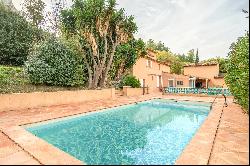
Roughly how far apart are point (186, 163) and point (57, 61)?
51.8 feet

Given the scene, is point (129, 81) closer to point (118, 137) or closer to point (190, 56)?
point (118, 137)

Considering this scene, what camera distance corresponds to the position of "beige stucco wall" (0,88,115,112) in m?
14.2

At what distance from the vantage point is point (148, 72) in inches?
1319

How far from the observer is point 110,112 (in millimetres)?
15727

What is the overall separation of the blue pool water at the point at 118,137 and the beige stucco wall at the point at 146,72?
1688cm

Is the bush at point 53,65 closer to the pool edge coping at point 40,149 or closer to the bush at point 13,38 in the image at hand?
the bush at point 13,38

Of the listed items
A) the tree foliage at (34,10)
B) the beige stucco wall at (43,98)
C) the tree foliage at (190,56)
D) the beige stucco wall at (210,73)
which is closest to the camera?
the beige stucco wall at (43,98)

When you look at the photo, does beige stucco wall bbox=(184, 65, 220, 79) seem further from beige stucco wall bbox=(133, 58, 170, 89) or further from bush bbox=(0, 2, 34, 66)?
bush bbox=(0, 2, 34, 66)

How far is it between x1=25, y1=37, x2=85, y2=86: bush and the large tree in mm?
1982

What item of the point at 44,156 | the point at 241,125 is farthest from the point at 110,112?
the point at 44,156

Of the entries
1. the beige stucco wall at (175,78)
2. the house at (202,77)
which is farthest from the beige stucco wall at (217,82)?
the beige stucco wall at (175,78)

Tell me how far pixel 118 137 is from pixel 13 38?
75.0 feet

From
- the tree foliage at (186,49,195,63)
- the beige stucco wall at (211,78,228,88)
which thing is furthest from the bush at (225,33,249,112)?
the tree foliage at (186,49,195,63)

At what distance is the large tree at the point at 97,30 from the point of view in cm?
2073
